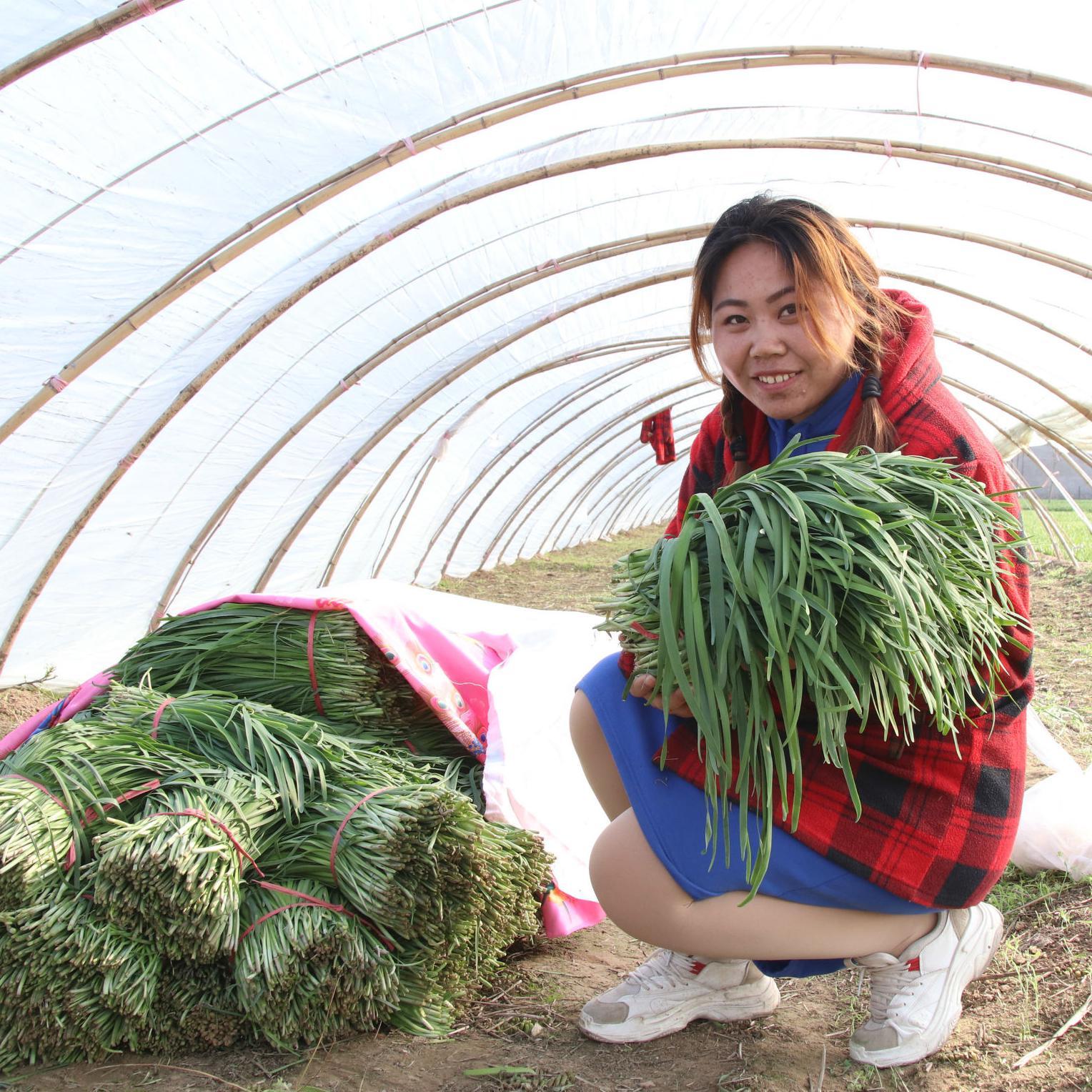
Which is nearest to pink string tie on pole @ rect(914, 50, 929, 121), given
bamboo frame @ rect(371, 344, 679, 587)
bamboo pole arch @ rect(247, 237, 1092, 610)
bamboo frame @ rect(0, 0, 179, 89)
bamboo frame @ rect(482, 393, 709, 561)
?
bamboo frame @ rect(0, 0, 179, 89)

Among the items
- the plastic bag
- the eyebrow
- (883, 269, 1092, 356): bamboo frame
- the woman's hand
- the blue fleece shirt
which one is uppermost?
(883, 269, 1092, 356): bamboo frame

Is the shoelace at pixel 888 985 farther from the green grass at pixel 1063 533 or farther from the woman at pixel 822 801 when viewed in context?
the green grass at pixel 1063 533

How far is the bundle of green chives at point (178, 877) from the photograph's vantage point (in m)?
1.54

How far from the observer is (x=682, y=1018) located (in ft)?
5.59

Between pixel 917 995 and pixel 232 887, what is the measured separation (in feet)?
3.63

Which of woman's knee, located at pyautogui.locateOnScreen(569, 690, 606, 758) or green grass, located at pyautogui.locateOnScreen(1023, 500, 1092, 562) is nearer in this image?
woman's knee, located at pyautogui.locateOnScreen(569, 690, 606, 758)

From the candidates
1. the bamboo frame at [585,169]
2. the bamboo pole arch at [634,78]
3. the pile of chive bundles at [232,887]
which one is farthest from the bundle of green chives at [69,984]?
the bamboo pole arch at [634,78]

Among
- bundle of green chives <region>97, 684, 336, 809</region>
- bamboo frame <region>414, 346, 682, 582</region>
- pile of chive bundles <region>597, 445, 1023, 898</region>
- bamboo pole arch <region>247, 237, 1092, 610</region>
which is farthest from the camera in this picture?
bamboo frame <region>414, 346, 682, 582</region>

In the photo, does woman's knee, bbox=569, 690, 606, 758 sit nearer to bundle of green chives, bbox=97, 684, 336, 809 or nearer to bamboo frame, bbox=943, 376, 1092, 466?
bundle of green chives, bbox=97, 684, 336, 809

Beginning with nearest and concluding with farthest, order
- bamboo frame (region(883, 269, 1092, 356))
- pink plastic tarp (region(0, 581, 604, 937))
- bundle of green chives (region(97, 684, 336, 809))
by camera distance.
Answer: bundle of green chives (region(97, 684, 336, 809)) → pink plastic tarp (region(0, 581, 604, 937)) → bamboo frame (region(883, 269, 1092, 356))

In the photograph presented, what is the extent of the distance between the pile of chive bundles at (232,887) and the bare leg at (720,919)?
274mm

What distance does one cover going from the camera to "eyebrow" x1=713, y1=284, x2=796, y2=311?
1.58 metres

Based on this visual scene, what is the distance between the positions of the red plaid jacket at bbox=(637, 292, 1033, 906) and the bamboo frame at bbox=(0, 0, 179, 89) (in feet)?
Result: 6.49

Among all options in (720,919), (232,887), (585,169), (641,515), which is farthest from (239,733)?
(641,515)
